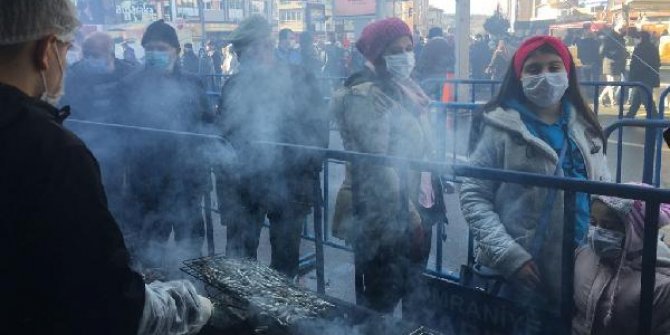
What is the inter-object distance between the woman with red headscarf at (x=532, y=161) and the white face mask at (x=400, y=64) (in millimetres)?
690

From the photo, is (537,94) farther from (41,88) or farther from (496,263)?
(41,88)

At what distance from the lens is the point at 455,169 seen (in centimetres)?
223

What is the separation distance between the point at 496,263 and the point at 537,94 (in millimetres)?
842

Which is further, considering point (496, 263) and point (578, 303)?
point (496, 263)

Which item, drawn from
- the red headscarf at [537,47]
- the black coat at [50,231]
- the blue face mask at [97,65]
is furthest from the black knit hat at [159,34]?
the black coat at [50,231]

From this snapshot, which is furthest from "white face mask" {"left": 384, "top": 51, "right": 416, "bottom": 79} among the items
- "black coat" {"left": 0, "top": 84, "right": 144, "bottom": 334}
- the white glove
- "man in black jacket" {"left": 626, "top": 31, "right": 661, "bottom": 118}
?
"man in black jacket" {"left": 626, "top": 31, "right": 661, "bottom": 118}

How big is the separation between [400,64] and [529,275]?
1518 mm

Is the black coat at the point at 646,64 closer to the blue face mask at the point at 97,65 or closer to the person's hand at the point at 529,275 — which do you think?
the blue face mask at the point at 97,65

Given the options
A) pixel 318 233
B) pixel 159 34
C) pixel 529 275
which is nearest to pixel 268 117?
pixel 318 233

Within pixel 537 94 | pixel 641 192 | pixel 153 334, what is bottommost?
pixel 153 334

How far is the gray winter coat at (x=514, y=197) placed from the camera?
2.54 m

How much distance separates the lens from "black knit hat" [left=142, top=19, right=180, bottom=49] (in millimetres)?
4637

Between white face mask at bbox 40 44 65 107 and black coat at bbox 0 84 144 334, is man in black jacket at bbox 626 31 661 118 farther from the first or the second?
black coat at bbox 0 84 144 334

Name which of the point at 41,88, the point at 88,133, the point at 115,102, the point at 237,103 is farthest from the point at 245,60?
the point at 41,88
